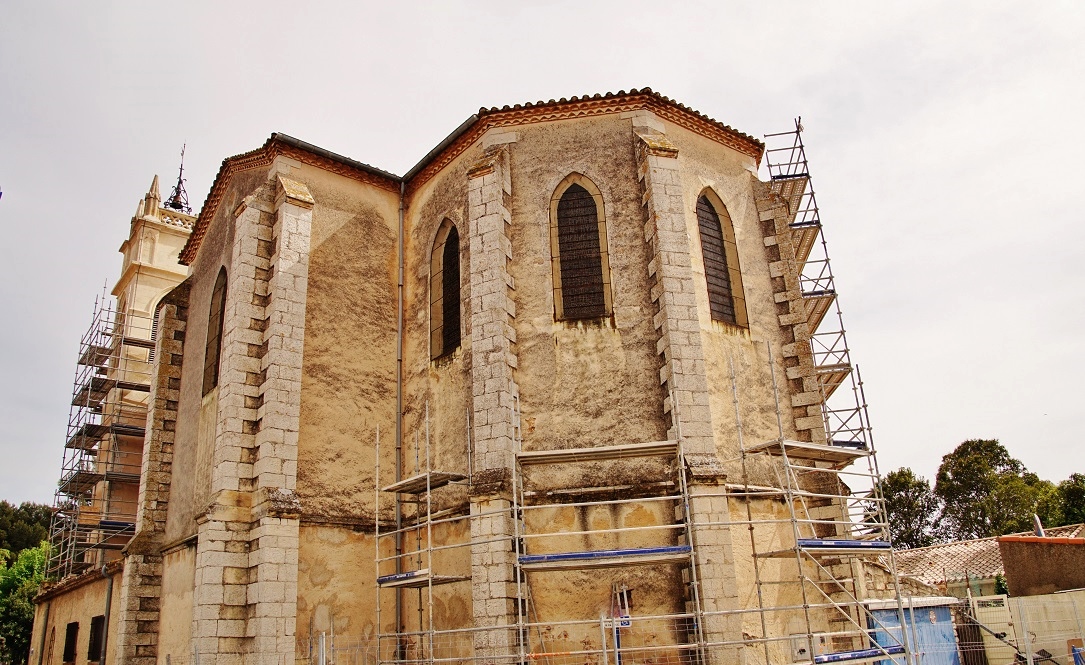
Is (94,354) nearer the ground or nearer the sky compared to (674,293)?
nearer the sky

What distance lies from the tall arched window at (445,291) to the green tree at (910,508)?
3308 centimetres

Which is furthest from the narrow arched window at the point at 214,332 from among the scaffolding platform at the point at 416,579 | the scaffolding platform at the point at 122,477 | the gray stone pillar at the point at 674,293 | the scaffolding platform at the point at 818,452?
the scaffolding platform at the point at 818,452

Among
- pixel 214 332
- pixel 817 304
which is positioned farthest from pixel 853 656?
pixel 214 332

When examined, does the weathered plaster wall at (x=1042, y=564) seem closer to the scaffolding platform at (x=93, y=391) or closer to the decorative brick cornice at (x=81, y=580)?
the decorative brick cornice at (x=81, y=580)

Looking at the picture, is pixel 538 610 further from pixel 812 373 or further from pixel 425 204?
pixel 425 204

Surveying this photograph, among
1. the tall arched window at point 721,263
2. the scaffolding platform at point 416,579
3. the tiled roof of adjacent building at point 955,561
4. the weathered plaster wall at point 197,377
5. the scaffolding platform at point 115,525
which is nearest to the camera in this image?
the scaffolding platform at point 416,579

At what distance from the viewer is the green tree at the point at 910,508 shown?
41.3 meters

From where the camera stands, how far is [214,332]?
16688 mm

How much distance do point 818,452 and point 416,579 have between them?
6.80m

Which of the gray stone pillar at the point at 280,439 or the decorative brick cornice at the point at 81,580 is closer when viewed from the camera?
the gray stone pillar at the point at 280,439

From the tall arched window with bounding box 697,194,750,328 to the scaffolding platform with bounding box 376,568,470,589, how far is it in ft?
20.8

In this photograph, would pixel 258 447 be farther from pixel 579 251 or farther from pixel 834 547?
pixel 834 547

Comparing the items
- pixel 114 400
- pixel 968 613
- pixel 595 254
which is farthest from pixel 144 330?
pixel 968 613

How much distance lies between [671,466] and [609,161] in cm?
577
